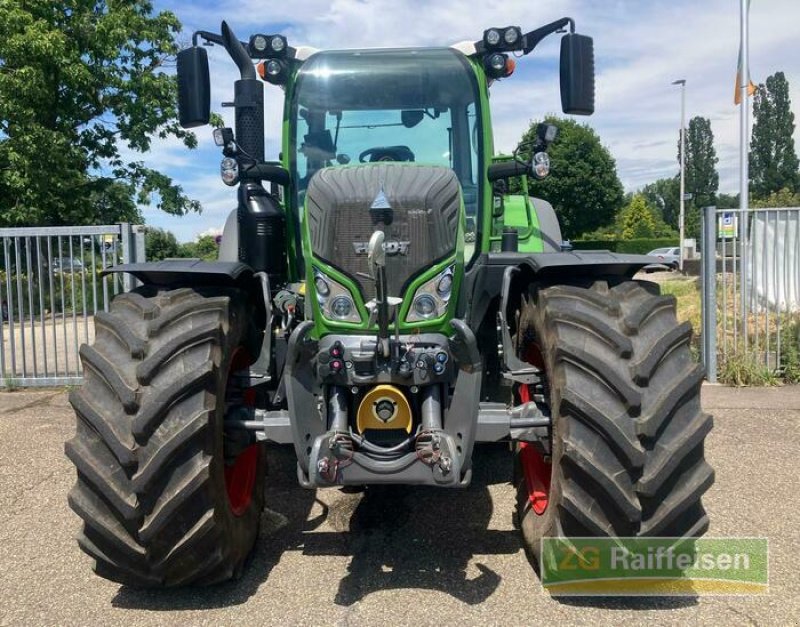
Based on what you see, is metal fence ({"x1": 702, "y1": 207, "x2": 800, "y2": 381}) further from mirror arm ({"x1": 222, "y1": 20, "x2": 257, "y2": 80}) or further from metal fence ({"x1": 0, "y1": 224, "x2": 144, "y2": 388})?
metal fence ({"x1": 0, "y1": 224, "x2": 144, "y2": 388})

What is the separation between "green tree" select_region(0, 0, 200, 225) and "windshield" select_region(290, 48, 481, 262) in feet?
46.7

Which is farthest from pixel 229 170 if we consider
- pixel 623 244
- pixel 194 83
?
pixel 623 244

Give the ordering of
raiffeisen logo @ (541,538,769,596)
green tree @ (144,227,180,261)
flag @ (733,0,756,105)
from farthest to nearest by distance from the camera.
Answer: green tree @ (144,227,180,261) < flag @ (733,0,756,105) < raiffeisen logo @ (541,538,769,596)

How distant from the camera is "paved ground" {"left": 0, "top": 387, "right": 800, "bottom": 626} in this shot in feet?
10.0

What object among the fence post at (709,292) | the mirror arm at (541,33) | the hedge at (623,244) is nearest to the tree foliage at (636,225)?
the hedge at (623,244)

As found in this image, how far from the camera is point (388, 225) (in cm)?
329

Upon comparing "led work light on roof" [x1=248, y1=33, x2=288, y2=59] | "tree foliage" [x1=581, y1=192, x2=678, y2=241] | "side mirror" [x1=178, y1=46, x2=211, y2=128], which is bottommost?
"side mirror" [x1=178, y1=46, x2=211, y2=128]

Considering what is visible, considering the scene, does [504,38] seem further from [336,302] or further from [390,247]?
[336,302]

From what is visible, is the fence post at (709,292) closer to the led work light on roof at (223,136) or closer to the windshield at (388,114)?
the windshield at (388,114)

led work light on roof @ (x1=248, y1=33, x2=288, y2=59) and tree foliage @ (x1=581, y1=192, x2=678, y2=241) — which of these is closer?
led work light on roof @ (x1=248, y1=33, x2=288, y2=59)

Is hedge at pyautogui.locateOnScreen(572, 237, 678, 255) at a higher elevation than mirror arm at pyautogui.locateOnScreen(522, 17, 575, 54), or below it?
below

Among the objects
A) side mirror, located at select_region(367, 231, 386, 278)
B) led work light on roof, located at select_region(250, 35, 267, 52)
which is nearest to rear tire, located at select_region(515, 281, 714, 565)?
side mirror, located at select_region(367, 231, 386, 278)

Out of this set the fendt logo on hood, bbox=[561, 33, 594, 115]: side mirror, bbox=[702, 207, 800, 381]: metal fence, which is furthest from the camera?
bbox=[702, 207, 800, 381]: metal fence

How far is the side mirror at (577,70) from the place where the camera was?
4078 mm
